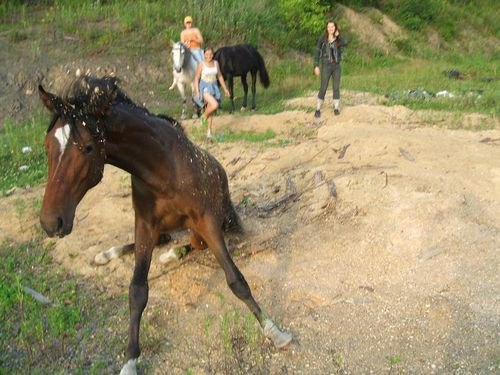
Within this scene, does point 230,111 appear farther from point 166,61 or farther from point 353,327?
point 353,327

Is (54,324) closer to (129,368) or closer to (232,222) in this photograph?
(129,368)

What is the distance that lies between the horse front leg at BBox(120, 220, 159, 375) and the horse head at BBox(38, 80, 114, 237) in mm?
930

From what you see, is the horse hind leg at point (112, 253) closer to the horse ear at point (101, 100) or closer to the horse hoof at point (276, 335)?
the horse hoof at point (276, 335)

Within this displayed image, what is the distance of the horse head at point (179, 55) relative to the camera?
38.3ft

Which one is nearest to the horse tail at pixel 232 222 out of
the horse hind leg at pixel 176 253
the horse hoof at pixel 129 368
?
the horse hind leg at pixel 176 253

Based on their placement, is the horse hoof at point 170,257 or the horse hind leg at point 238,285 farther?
the horse hoof at point 170,257

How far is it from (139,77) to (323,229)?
436 inches

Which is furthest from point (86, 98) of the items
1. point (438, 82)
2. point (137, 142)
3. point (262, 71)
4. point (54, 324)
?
point (438, 82)

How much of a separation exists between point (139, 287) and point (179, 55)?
8.73 m

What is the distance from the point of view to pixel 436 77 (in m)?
15.7

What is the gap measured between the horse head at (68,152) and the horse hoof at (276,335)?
1.58m

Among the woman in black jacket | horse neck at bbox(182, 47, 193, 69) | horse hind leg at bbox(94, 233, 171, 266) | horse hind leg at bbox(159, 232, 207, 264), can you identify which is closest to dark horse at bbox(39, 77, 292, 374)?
horse hind leg at bbox(159, 232, 207, 264)

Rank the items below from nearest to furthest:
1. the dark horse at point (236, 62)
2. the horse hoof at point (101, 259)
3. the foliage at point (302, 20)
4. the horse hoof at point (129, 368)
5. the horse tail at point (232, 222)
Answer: the horse hoof at point (129, 368), the horse tail at point (232, 222), the horse hoof at point (101, 259), the dark horse at point (236, 62), the foliage at point (302, 20)

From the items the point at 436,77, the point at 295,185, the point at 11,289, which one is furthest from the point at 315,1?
the point at 11,289
